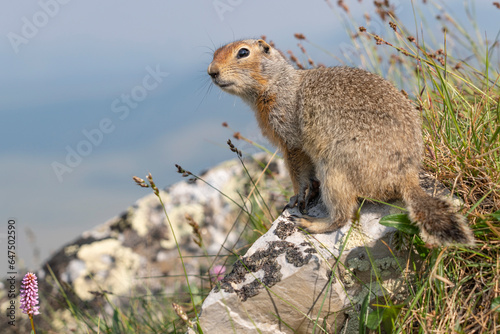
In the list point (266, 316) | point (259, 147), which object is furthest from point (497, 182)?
point (259, 147)

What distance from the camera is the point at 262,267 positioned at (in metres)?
4.04

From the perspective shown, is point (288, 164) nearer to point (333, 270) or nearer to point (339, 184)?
point (339, 184)

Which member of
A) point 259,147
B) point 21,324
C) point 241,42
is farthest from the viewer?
point 21,324

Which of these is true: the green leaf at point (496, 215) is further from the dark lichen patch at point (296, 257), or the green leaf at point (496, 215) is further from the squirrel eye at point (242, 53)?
the squirrel eye at point (242, 53)

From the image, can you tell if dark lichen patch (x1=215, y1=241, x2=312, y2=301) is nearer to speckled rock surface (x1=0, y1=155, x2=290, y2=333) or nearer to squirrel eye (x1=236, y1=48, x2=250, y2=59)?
squirrel eye (x1=236, y1=48, x2=250, y2=59)

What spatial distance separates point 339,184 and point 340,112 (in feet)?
2.35

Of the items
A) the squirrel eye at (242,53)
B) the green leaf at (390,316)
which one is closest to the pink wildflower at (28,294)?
the green leaf at (390,316)

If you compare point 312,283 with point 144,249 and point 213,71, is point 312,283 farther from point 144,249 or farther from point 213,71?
point 144,249

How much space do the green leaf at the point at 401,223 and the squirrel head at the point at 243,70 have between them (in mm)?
2315

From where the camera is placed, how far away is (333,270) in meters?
3.66

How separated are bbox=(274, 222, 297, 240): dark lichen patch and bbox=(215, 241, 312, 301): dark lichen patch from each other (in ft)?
0.26

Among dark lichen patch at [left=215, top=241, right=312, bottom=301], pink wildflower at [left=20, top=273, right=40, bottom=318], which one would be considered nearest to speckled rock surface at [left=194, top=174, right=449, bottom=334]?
dark lichen patch at [left=215, top=241, right=312, bottom=301]

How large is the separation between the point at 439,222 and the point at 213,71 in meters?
3.01

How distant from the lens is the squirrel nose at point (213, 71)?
5293 millimetres
